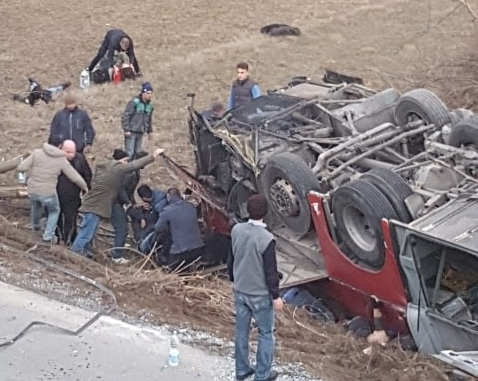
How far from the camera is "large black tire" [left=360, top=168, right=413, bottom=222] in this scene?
6.77 m

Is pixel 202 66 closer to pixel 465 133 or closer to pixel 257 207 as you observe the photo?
pixel 465 133

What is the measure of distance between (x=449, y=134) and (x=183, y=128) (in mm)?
5505

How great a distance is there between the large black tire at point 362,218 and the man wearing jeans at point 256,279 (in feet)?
4.61

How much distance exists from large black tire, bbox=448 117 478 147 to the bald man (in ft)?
11.6

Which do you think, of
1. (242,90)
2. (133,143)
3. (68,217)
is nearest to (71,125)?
(133,143)

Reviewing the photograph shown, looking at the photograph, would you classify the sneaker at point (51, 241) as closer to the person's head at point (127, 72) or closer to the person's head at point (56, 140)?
the person's head at point (56, 140)

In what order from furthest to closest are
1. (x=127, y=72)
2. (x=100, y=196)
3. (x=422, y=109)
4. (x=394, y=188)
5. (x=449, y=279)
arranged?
1. (x=127, y=72)
2. (x=100, y=196)
3. (x=422, y=109)
4. (x=394, y=188)
5. (x=449, y=279)

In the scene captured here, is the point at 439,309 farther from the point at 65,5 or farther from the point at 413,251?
the point at 65,5

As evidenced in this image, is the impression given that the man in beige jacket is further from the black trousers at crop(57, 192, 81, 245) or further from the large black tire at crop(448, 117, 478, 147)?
the large black tire at crop(448, 117, 478, 147)

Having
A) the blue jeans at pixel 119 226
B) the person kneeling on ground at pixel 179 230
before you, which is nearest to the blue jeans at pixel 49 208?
the blue jeans at pixel 119 226

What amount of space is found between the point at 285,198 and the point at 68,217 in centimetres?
246

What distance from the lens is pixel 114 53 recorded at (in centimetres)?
1494

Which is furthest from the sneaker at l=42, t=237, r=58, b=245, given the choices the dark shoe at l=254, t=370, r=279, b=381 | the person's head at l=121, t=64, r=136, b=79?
the person's head at l=121, t=64, r=136, b=79

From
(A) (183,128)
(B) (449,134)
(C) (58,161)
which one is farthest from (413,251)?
(A) (183,128)
